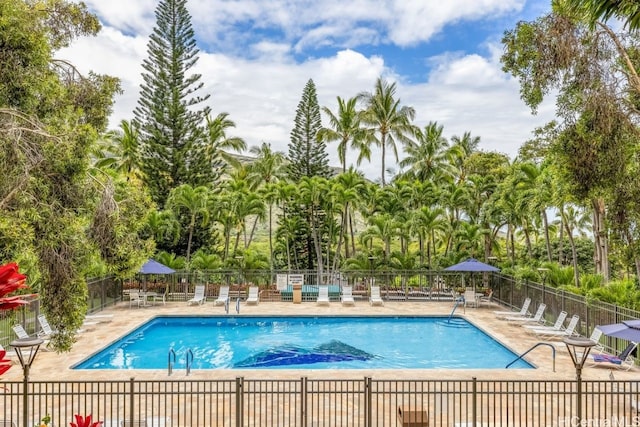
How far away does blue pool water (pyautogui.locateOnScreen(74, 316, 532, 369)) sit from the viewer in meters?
12.1

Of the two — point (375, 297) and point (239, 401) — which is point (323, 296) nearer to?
point (375, 297)

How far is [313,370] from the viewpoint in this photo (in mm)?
10258

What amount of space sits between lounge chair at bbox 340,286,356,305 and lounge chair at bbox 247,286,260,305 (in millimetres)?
3404

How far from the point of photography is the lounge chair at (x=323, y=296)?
747 inches

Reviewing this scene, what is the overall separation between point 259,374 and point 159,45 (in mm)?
22593

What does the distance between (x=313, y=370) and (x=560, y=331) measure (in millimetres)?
7396

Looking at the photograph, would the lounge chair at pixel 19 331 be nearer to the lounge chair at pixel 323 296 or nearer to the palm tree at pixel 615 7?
the lounge chair at pixel 323 296

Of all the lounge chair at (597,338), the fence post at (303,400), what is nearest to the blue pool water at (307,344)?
the lounge chair at (597,338)

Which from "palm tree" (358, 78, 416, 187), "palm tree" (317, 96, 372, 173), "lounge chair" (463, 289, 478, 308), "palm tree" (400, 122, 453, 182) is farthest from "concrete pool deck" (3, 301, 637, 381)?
"palm tree" (317, 96, 372, 173)

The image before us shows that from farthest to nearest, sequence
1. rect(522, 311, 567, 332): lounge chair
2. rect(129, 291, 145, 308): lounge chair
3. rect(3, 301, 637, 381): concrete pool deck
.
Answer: rect(129, 291, 145, 308): lounge chair
rect(522, 311, 567, 332): lounge chair
rect(3, 301, 637, 381): concrete pool deck

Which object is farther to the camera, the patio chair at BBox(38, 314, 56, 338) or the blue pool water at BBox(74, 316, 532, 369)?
the patio chair at BBox(38, 314, 56, 338)

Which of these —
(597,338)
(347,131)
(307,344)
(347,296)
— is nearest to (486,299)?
(347,296)

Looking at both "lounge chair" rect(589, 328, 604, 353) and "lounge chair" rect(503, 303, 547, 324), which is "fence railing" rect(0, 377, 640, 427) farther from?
"lounge chair" rect(503, 303, 547, 324)

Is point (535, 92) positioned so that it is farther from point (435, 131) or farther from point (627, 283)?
point (435, 131)
